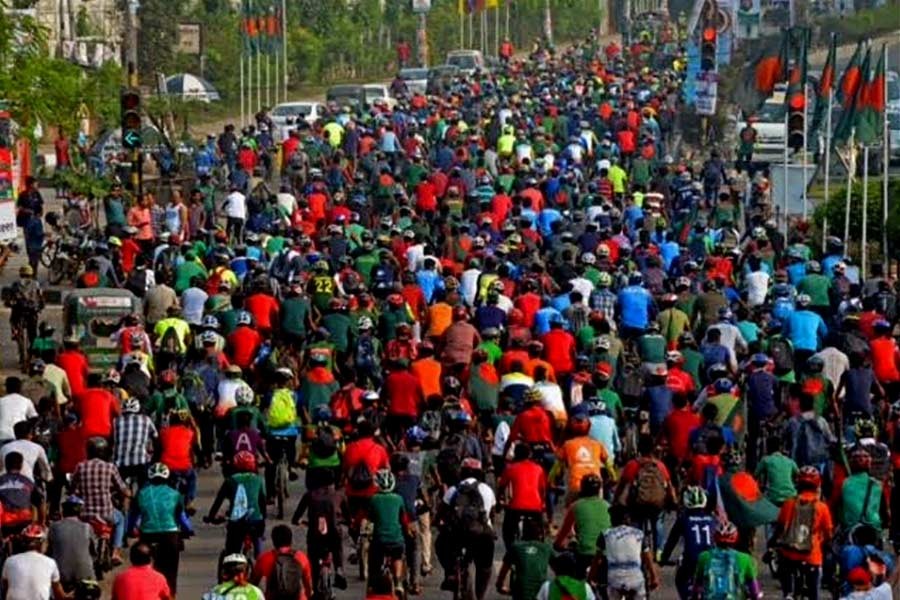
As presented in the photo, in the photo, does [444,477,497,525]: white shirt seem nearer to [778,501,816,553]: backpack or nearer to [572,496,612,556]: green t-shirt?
[572,496,612,556]: green t-shirt

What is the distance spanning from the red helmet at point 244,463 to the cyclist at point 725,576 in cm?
406

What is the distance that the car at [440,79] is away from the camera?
77.2 meters

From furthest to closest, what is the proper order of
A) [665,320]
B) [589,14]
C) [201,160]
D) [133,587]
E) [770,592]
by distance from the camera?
[589,14] → [201,160] → [665,320] → [770,592] → [133,587]

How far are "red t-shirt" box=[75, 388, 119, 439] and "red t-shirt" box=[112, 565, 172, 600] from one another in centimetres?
581

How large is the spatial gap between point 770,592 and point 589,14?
3883 inches

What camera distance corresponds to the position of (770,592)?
992 inches

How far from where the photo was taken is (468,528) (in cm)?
2388

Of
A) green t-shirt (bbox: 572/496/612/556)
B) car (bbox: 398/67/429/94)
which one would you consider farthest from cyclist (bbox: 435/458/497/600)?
car (bbox: 398/67/429/94)

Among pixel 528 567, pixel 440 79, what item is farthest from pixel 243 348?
pixel 440 79

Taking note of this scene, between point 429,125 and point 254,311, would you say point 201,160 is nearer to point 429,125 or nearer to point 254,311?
point 429,125

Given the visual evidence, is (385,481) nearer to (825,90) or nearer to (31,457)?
(31,457)

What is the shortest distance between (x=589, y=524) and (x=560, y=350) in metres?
7.24

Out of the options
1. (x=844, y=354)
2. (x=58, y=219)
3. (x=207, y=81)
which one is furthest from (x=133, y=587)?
(x=207, y=81)

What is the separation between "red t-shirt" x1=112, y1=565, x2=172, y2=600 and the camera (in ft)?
68.5
